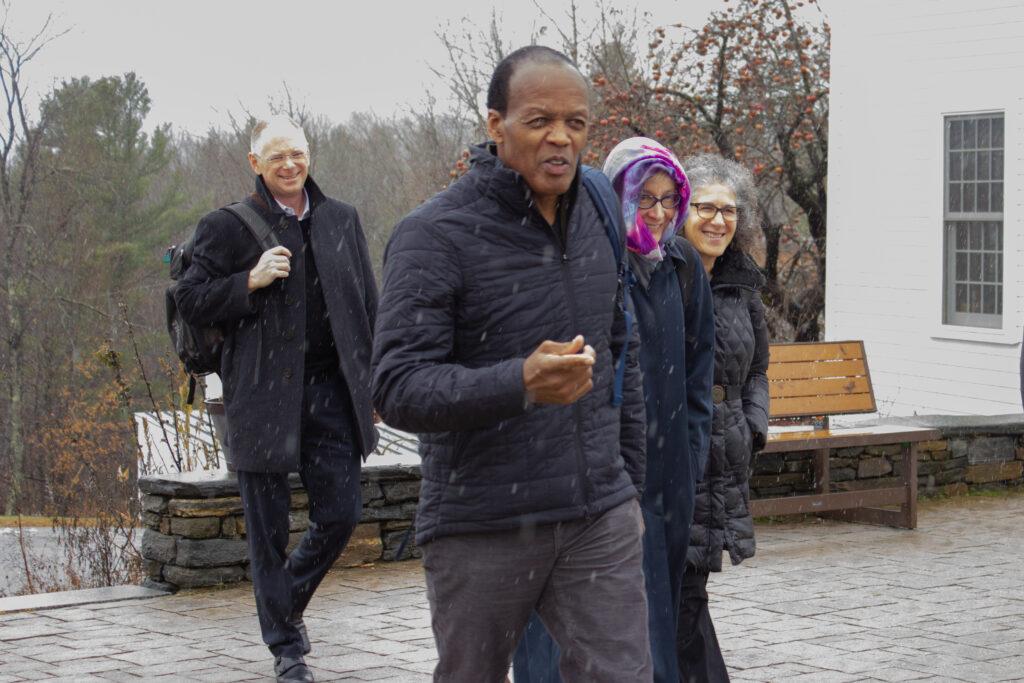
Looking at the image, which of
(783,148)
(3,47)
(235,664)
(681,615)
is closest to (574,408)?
(681,615)

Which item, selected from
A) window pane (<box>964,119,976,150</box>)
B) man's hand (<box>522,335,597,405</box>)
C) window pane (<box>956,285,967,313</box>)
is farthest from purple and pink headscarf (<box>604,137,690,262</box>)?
window pane (<box>956,285,967,313</box>)

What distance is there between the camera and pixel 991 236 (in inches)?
612

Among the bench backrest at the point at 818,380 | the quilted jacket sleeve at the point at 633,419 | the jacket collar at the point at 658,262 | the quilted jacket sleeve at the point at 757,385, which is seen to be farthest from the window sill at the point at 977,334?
the quilted jacket sleeve at the point at 633,419

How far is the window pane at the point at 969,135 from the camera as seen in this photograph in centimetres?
1573

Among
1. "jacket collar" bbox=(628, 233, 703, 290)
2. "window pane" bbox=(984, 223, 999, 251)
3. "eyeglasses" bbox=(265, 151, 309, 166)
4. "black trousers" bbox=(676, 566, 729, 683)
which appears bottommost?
"black trousers" bbox=(676, 566, 729, 683)

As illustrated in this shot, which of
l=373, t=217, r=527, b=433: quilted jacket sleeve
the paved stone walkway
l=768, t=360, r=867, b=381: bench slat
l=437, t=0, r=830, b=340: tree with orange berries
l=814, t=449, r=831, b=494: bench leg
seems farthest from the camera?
l=437, t=0, r=830, b=340: tree with orange berries

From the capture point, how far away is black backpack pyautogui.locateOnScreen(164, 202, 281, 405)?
634 cm

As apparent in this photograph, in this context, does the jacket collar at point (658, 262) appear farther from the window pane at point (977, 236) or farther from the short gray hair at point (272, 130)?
the window pane at point (977, 236)

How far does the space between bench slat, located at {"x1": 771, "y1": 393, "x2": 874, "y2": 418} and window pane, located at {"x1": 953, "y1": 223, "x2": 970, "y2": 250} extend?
6.20 m

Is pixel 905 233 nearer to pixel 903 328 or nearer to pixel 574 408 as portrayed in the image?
Result: pixel 903 328

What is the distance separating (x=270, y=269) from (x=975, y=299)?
11.1 m

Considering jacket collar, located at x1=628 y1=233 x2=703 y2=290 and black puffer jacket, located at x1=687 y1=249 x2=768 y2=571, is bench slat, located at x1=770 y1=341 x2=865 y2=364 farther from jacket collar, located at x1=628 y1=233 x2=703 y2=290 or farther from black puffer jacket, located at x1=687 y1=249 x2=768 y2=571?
jacket collar, located at x1=628 y1=233 x2=703 y2=290

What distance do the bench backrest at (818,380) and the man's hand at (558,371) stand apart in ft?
21.2

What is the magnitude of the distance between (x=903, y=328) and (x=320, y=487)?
37.8 feet
